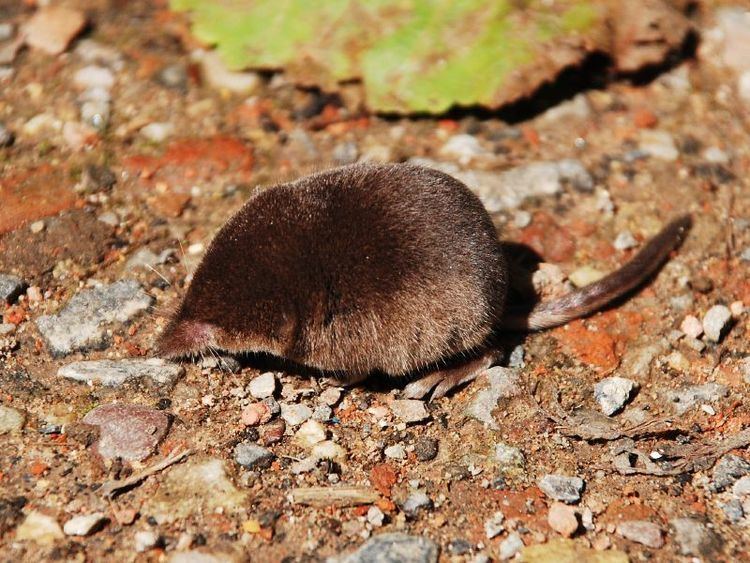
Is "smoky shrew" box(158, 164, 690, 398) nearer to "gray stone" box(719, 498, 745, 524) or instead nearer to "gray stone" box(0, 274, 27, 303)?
"gray stone" box(0, 274, 27, 303)

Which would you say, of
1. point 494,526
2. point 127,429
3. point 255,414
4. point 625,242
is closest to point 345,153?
point 625,242

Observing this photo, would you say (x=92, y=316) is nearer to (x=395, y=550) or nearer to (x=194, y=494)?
(x=194, y=494)

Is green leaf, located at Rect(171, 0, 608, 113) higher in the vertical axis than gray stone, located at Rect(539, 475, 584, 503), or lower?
higher

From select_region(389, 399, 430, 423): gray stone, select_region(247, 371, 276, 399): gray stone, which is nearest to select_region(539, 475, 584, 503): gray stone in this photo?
select_region(389, 399, 430, 423): gray stone

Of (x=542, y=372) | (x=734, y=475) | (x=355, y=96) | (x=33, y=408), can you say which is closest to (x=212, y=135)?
(x=355, y=96)

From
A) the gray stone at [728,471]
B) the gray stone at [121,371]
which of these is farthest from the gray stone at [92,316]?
the gray stone at [728,471]

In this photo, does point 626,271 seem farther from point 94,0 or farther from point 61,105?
point 94,0

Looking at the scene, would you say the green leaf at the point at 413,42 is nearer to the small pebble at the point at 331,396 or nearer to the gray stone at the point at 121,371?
the small pebble at the point at 331,396
